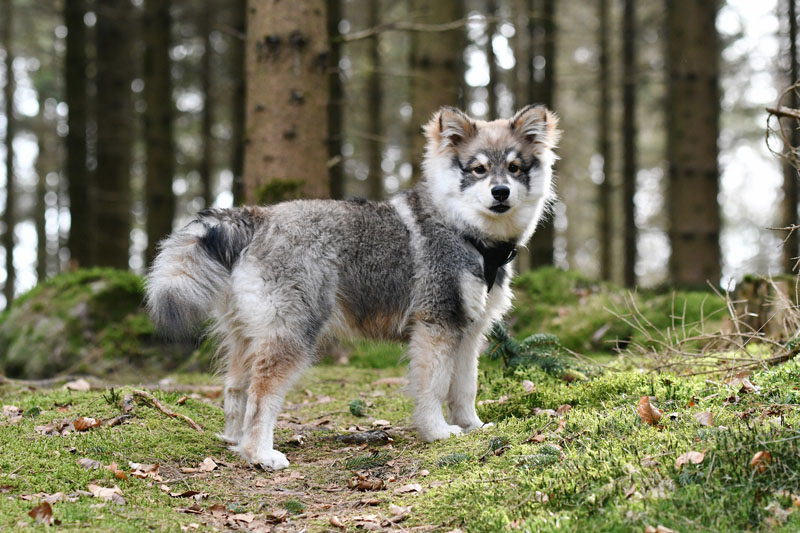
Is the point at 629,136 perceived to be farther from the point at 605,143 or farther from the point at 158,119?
the point at 158,119

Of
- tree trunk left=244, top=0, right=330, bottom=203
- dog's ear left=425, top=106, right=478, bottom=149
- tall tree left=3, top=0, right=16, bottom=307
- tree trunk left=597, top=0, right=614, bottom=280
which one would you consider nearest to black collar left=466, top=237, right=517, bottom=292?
dog's ear left=425, top=106, right=478, bottom=149

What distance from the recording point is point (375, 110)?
1914cm

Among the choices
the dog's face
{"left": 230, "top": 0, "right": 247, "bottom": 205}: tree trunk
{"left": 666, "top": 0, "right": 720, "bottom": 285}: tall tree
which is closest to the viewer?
the dog's face

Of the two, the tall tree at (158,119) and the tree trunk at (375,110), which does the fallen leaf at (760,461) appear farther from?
the tree trunk at (375,110)

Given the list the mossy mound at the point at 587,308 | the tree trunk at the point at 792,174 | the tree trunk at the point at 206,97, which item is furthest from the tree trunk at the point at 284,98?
the tree trunk at the point at 792,174

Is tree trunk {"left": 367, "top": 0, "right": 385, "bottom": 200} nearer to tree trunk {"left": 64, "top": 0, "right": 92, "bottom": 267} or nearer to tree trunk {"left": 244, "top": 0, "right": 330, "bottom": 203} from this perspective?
tree trunk {"left": 64, "top": 0, "right": 92, "bottom": 267}

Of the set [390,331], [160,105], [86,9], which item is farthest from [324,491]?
[86,9]

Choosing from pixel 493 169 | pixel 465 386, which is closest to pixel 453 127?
pixel 493 169

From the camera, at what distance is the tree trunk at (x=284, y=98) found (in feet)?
26.7

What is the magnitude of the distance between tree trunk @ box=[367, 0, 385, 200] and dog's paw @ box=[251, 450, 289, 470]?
43.7ft

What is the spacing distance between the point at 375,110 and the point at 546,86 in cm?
630

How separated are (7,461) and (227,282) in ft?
6.03

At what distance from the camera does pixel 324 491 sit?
477 centimetres

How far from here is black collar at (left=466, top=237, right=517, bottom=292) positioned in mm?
5938
